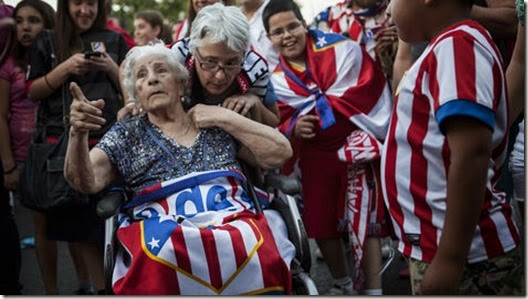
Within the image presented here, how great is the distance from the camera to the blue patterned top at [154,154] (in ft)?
8.03

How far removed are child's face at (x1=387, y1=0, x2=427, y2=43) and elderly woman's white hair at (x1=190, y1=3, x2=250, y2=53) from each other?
91 centimetres

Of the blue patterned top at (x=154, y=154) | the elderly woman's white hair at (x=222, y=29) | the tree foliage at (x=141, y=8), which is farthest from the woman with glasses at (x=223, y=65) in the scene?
the tree foliage at (x=141, y=8)

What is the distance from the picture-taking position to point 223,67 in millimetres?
2574

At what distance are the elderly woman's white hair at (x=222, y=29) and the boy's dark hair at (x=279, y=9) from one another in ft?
2.66

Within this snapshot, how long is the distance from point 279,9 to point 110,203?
1407mm

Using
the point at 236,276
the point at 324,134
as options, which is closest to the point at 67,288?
the point at 324,134

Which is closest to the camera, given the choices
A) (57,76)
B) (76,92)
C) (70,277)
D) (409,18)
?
(409,18)

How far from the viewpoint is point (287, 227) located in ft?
8.32

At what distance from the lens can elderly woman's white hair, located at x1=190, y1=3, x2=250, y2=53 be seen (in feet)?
8.38

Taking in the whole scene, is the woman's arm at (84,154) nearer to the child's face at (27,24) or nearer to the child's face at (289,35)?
the child's face at (289,35)

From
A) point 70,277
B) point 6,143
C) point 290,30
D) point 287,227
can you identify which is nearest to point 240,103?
point 287,227

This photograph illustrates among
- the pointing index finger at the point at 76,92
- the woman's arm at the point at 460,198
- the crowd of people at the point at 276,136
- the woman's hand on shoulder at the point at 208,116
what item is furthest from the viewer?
the woman's hand on shoulder at the point at 208,116

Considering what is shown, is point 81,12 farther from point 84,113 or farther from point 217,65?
point 84,113

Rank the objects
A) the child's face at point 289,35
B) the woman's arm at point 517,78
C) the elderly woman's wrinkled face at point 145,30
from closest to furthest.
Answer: the woman's arm at point 517,78
the child's face at point 289,35
the elderly woman's wrinkled face at point 145,30
